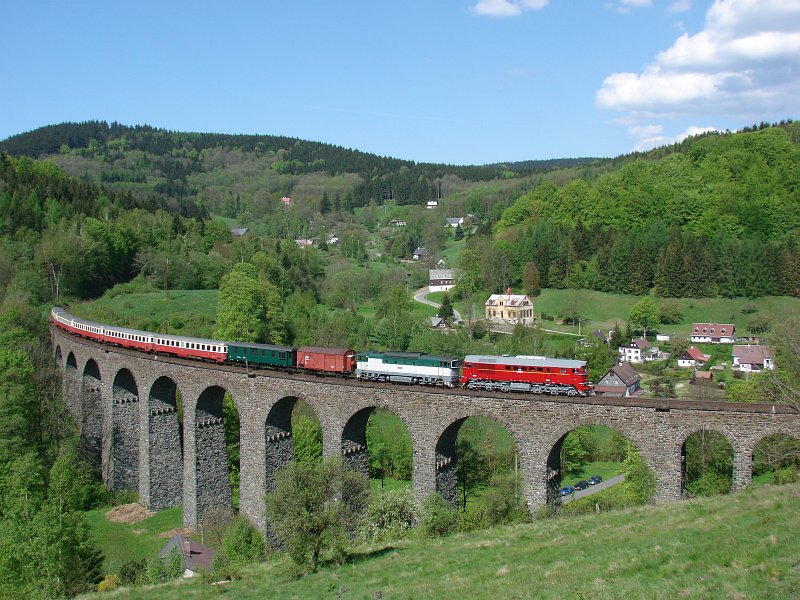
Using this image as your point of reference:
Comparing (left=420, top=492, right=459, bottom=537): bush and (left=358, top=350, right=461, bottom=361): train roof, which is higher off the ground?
(left=358, top=350, right=461, bottom=361): train roof

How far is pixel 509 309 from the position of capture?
11312 cm

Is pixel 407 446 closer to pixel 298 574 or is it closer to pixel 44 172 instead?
pixel 298 574

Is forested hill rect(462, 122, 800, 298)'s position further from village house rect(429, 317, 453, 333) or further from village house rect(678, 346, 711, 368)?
village house rect(678, 346, 711, 368)

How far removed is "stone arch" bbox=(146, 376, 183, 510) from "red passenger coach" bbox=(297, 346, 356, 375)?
38.5ft

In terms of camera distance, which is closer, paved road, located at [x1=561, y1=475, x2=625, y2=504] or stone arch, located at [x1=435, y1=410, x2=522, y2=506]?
stone arch, located at [x1=435, y1=410, x2=522, y2=506]

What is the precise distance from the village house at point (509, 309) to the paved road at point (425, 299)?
16.6ft

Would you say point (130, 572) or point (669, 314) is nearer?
point (130, 572)

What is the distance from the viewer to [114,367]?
178ft

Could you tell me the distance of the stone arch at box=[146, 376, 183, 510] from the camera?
5125 centimetres

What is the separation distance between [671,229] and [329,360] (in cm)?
10300

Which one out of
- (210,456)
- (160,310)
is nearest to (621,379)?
(210,456)

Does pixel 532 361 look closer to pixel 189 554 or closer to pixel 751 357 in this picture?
pixel 189 554

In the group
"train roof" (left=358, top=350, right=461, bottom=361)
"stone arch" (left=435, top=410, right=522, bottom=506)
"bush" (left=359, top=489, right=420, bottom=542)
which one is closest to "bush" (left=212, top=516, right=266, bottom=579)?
"bush" (left=359, top=489, right=420, bottom=542)

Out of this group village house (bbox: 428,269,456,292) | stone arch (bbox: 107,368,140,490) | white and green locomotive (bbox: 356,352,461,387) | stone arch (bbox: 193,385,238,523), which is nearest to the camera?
white and green locomotive (bbox: 356,352,461,387)
